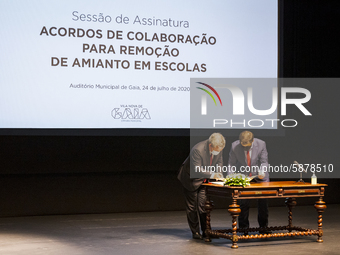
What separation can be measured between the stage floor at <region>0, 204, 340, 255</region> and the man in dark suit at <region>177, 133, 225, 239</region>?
0.28m

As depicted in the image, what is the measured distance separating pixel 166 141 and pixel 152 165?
0.44 metres

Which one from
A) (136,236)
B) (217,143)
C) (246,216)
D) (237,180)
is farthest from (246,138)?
(136,236)

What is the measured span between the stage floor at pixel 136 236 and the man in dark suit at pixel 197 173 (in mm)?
281

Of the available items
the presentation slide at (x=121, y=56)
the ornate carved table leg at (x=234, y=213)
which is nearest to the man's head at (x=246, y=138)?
the ornate carved table leg at (x=234, y=213)

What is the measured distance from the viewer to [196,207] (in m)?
5.62

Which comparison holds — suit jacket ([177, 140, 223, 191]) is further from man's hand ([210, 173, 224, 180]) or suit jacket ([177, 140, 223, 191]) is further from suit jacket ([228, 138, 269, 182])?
suit jacket ([228, 138, 269, 182])

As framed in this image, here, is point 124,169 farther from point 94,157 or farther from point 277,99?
point 277,99

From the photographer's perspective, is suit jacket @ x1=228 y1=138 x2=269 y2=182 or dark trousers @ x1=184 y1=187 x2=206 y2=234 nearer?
dark trousers @ x1=184 y1=187 x2=206 y2=234

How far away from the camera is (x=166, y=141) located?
8.00m

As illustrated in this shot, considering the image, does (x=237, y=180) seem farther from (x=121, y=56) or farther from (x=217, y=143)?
(x=121, y=56)

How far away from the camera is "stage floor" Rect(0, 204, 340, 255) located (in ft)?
16.4

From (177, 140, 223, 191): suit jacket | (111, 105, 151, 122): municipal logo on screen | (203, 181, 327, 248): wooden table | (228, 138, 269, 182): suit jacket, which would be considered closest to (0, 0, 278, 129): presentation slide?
(111, 105, 151, 122): municipal logo on screen

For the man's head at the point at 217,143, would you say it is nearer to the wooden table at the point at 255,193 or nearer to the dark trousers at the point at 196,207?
the wooden table at the point at 255,193

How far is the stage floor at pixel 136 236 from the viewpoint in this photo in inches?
197
